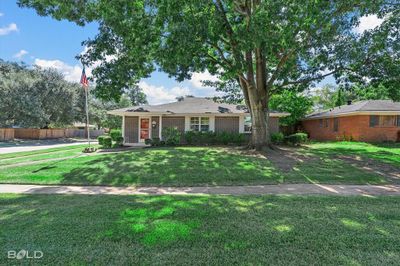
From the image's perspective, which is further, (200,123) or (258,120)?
(200,123)

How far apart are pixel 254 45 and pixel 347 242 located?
817cm

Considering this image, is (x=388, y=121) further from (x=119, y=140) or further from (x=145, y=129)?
(x=119, y=140)

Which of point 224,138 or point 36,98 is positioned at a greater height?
point 36,98

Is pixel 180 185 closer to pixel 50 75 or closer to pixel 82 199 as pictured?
pixel 82 199

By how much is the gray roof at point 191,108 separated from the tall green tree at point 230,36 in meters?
Result: 5.96

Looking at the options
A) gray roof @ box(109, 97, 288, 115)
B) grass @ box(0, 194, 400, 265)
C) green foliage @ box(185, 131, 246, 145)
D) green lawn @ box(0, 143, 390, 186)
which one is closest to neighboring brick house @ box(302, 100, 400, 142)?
gray roof @ box(109, 97, 288, 115)

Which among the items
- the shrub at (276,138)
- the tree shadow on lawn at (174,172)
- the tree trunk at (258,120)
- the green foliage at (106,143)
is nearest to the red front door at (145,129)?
the green foliage at (106,143)

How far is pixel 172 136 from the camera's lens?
18594 millimetres

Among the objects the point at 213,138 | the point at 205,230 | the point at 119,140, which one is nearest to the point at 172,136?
the point at 213,138

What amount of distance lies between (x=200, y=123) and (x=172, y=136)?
333cm

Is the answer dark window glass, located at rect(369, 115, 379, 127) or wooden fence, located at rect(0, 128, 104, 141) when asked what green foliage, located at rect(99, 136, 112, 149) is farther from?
dark window glass, located at rect(369, 115, 379, 127)

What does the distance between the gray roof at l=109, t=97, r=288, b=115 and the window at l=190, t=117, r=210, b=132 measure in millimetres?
747

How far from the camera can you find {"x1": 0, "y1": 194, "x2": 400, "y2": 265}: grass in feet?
10.8

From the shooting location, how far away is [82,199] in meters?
6.05
